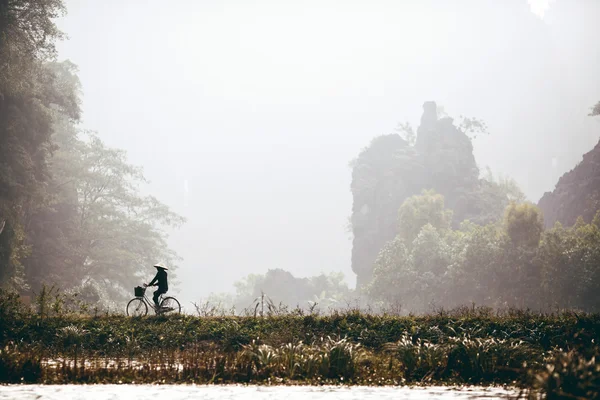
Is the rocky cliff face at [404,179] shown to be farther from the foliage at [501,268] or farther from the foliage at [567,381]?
the foliage at [567,381]

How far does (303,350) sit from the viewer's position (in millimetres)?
13203

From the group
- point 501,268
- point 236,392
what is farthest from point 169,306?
point 501,268

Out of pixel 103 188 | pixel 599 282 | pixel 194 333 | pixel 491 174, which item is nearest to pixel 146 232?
pixel 103 188

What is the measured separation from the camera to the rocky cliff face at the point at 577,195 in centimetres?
6356

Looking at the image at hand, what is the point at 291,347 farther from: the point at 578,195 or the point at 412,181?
the point at 412,181

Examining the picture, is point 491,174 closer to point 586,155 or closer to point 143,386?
point 586,155

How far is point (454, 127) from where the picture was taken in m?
104

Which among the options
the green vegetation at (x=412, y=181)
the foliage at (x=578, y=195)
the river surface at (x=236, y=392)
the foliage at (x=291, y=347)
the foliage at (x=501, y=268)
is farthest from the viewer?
the green vegetation at (x=412, y=181)

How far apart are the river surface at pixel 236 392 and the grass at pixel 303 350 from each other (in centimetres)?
67

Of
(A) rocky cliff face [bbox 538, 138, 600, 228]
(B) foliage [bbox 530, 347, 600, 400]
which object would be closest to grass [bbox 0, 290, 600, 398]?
(B) foliage [bbox 530, 347, 600, 400]

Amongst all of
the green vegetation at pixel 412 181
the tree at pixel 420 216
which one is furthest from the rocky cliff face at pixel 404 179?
the tree at pixel 420 216

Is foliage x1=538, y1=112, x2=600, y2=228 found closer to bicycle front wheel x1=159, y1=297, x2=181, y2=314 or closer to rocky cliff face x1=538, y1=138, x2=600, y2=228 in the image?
rocky cliff face x1=538, y1=138, x2=600, y2=228

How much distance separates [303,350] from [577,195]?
65.3 meters

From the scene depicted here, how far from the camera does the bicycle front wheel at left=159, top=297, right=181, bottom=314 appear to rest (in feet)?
65.9
